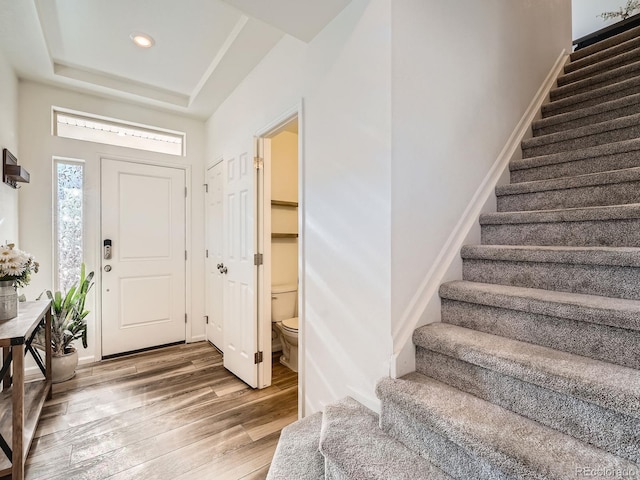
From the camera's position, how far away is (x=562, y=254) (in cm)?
128

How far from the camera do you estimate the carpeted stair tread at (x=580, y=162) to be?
1.56 m

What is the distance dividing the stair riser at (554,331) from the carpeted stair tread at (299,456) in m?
0.84

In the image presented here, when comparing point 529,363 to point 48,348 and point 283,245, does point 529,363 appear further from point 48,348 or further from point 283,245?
point 48,348

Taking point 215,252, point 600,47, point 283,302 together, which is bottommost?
point 283,302

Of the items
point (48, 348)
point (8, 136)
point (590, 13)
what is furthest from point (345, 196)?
point (590, 13)

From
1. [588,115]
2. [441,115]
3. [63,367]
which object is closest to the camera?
[441,115]

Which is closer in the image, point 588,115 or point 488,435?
point 488,435

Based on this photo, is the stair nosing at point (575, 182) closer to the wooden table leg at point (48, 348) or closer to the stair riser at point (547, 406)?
the stair riser at point (547, 406)

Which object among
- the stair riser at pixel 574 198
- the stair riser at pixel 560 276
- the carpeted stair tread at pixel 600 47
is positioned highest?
the carpeted stair tread at pixel 600 47

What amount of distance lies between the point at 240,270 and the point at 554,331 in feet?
6.96

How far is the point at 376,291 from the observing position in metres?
1.38

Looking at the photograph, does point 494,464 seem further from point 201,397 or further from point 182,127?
point 182,127

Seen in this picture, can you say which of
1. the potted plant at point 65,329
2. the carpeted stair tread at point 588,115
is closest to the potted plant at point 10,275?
the potted plant at point 65,329

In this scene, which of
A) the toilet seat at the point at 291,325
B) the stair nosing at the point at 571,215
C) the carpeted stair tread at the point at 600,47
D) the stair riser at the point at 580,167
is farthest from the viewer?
the carpeted stair tread at the point at 600,47
